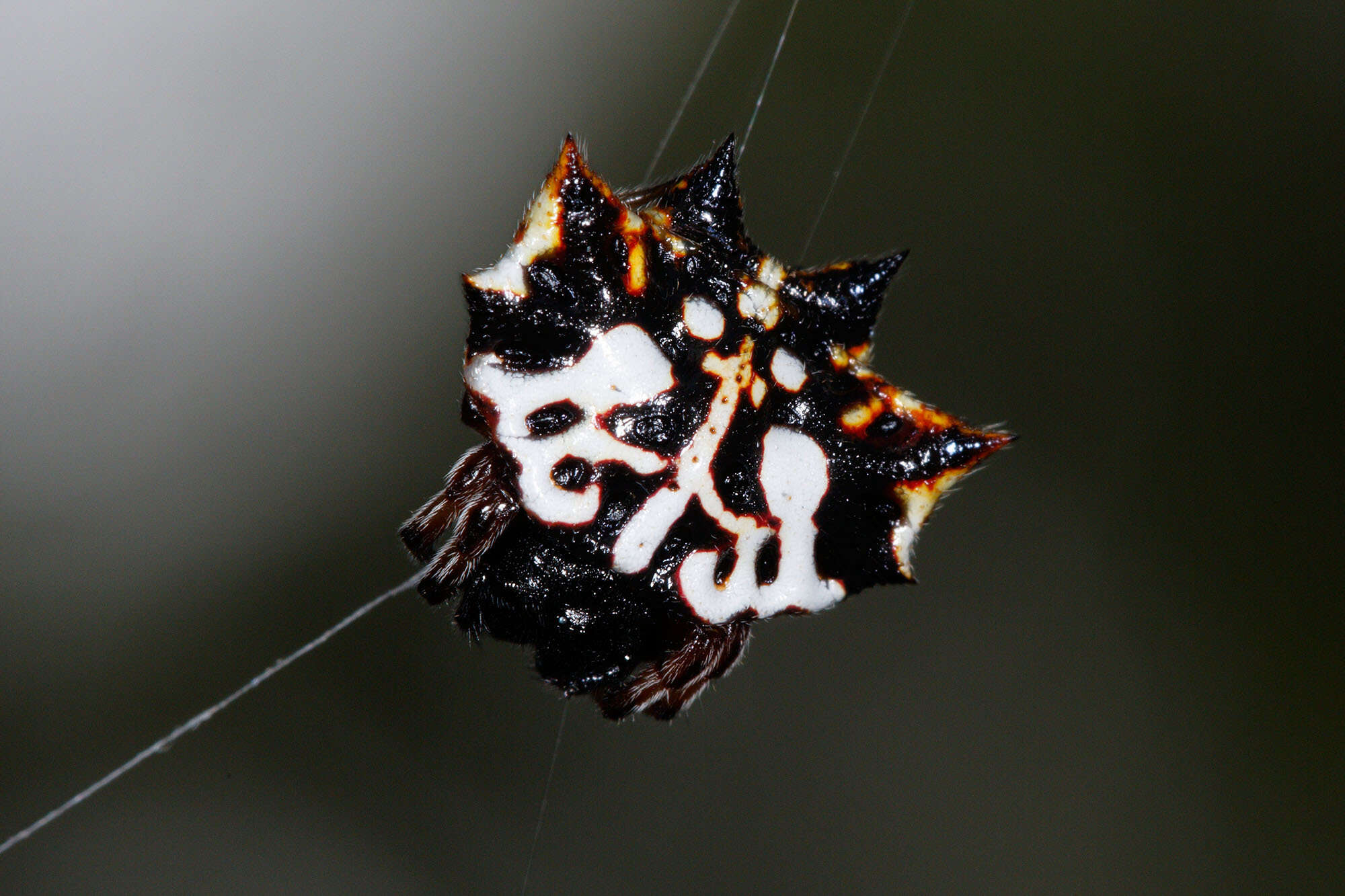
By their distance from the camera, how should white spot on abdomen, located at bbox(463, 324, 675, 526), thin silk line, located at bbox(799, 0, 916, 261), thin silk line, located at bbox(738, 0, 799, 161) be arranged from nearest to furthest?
white spot on abdomen, located at bbox(463, 324, 675, 526), thin silk line, located at bbox(738, 0, 799, 161), thin silk line, located at bbox(799, 0, 916, 261)

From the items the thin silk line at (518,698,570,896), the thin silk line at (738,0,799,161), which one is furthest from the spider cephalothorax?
the thin silk line at (518,698,570,896)

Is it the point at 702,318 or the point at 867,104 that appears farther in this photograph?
the point at 867,104

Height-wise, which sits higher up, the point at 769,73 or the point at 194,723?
the point at 769,73

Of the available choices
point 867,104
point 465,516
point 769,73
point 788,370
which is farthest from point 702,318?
point 867,104

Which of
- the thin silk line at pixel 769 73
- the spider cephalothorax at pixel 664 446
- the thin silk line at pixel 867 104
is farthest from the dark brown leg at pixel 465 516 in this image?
the thin silk line at pixel 867 104

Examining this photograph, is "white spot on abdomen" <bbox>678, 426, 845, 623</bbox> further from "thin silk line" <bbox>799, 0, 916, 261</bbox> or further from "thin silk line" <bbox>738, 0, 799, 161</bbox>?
"thin silk line" <bbox>799, 0, 916, 261</bbox>

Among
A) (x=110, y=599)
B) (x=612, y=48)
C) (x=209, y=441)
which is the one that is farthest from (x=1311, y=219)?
(x=110, y=599)

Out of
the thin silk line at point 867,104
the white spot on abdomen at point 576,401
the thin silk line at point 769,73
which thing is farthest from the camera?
the thin silk line at point 867,104

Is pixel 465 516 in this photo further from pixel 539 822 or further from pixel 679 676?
pixel 539 822

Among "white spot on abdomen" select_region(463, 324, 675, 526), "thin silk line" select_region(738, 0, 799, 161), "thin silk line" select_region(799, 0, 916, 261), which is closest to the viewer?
"white spot on abdomen" select_region(463, 324, 675, 526)

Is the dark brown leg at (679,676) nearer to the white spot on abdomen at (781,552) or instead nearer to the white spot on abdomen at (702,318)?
the white spot on abdomen at (781,552)
